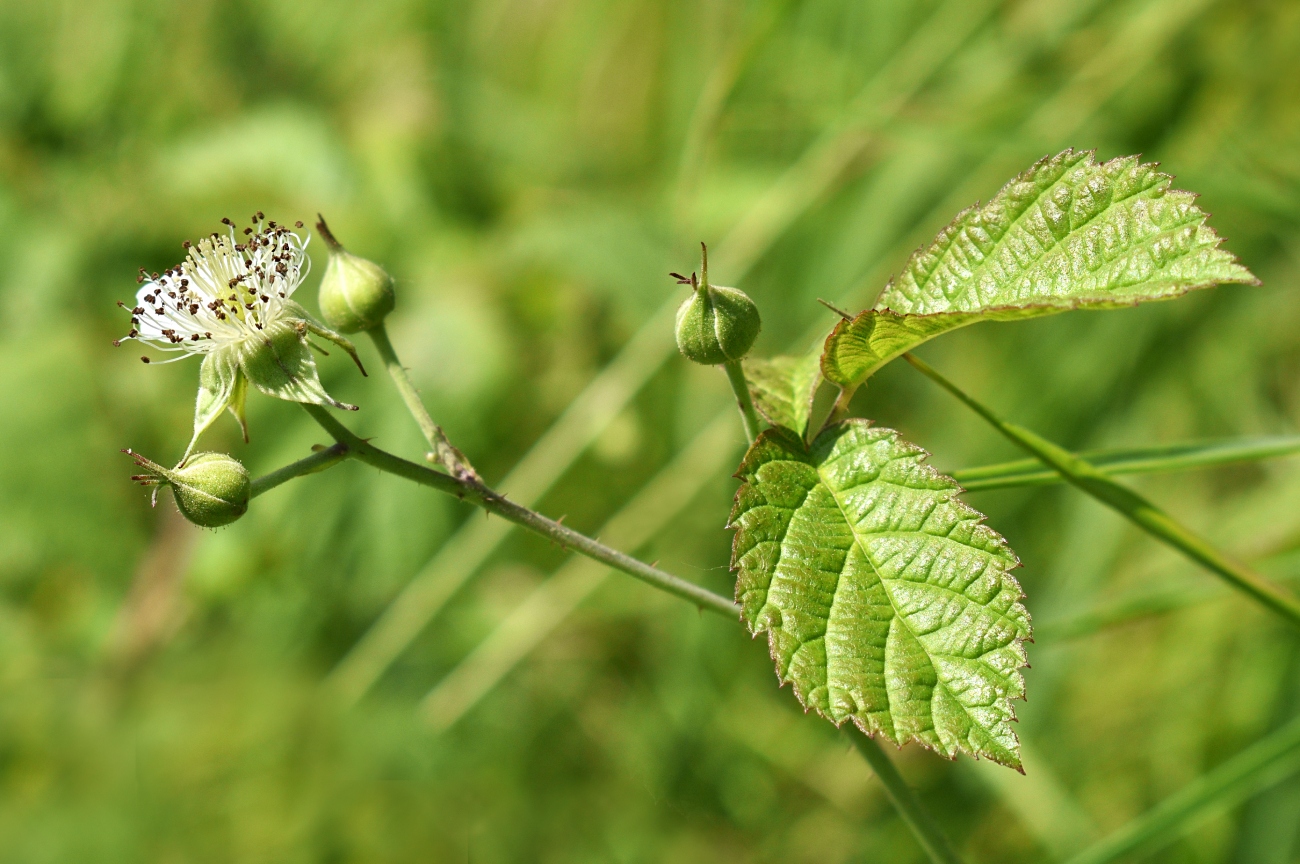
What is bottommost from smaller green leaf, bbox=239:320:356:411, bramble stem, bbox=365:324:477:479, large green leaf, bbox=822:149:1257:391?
large green leaf, bbox=822:149:1257:391

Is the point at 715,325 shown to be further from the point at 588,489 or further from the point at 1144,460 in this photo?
the point at 588,489

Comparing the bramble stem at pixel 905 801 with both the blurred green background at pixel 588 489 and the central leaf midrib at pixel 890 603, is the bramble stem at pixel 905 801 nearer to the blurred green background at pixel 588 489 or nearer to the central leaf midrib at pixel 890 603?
the central leaf midrib at pixel 890 603

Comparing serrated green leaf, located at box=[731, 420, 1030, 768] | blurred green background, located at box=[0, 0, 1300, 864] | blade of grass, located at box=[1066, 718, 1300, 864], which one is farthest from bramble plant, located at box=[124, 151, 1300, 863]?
blurred green background, located at box=[0, 0, 1300, 864]

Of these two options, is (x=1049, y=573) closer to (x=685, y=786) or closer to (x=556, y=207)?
(x=685, y=786)

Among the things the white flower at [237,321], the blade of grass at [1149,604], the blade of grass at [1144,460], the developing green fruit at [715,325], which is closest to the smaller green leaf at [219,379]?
the white flower at [237,321]

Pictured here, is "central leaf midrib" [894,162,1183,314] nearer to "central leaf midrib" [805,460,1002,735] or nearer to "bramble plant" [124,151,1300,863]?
"bramble plant" [124,151,1300,863]

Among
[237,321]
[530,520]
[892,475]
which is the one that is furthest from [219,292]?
[892,475]
